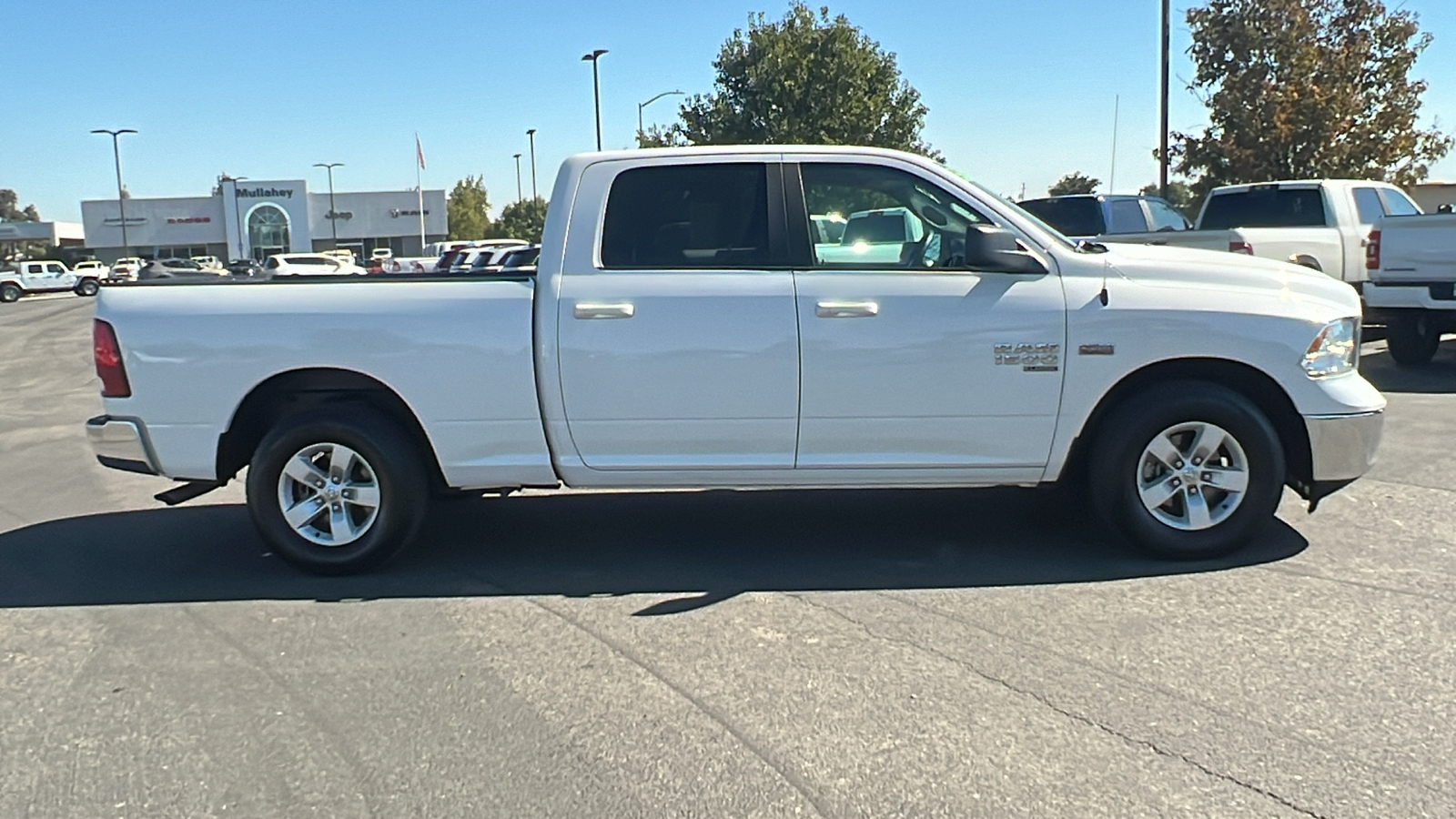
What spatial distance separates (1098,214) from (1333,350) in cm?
941

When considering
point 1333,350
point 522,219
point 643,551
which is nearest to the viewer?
point 1333,350

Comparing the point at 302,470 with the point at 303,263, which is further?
the point at 303,263

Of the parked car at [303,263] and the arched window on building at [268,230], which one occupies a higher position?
the arched window on building at [268,230]

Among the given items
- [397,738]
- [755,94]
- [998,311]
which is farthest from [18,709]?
[755,94]

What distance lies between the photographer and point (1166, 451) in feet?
16.6

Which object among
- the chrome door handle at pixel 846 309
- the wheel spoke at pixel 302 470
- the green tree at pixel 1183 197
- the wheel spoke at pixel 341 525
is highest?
the green tree at pixel 1183 197

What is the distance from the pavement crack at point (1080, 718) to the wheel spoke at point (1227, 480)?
1765 millimetres

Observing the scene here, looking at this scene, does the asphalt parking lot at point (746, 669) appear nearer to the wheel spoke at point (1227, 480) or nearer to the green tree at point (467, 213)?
the wheel spoke at point (1227, 480)

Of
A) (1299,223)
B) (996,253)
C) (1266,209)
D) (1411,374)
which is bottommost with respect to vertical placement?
(1411,374)

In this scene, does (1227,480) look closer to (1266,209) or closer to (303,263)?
(1266,209)

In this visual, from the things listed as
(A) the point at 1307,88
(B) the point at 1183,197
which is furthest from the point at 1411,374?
(B) the point at 1183,197

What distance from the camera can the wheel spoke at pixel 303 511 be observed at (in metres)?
5.20

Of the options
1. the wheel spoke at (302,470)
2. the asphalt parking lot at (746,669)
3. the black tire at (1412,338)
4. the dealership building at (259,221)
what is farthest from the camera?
the dealership building at (259,221)

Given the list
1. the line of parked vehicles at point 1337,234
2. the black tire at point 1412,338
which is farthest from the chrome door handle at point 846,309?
the black tire at point 1412,338
